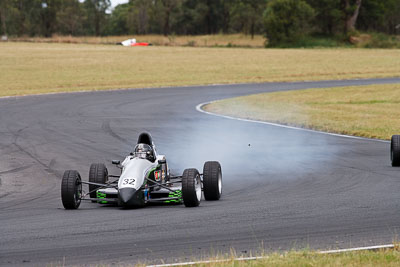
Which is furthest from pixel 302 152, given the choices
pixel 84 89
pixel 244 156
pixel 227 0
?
pixel 227 0

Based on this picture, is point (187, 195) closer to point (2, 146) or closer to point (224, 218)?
point (224, 218)

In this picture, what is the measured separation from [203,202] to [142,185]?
1.16 meters

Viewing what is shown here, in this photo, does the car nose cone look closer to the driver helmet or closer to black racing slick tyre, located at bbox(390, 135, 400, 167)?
the driver helmet

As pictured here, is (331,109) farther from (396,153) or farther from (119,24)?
(119,24)

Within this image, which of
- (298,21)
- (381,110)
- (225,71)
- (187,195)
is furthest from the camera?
(298,21)

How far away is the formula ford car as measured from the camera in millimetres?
9547

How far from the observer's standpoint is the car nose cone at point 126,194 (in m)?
9.35

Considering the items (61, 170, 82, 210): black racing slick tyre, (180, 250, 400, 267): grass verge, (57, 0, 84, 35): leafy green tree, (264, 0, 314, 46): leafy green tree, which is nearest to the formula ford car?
(61, 170, 82, 210): black racing slick tyre

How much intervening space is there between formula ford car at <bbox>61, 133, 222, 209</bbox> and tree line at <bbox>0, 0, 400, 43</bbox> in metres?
86.9

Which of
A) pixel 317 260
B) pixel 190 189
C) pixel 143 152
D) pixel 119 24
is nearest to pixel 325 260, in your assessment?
pixel 317 260

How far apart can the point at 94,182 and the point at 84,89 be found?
2886cm

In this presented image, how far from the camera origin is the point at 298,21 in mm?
90250

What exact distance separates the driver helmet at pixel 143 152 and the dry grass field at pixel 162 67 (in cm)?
2683

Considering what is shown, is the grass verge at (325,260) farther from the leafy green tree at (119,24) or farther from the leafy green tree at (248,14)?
the leafy green tree at (119,24)
